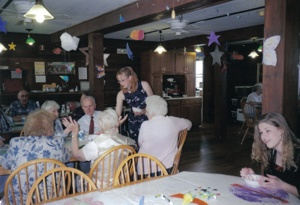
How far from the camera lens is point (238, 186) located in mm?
1836

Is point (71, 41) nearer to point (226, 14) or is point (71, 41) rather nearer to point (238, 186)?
point (226, 14)

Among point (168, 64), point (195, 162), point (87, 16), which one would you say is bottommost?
point (195, 162)

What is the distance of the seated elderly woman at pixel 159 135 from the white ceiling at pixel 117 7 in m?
1.44

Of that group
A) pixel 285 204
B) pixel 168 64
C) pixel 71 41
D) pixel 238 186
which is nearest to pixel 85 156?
pixel 238 186

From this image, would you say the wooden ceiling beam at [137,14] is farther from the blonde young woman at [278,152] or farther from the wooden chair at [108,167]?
the wooden chair at [108,167]

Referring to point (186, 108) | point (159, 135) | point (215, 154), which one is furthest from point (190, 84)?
point (159, 135)

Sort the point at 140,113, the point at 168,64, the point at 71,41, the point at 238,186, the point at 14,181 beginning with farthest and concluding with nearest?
1. the point at 168,64
2. the point at 71,41
3. the point at 140,113
4. the point at 14,181
5. the point at 238,186

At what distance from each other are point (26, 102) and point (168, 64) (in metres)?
4.24

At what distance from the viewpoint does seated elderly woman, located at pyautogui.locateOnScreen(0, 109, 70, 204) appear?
2.11m

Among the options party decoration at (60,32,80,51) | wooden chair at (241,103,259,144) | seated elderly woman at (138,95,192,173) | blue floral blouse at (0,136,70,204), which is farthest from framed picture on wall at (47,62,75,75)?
blue floral blouse at (0,136,70,204)

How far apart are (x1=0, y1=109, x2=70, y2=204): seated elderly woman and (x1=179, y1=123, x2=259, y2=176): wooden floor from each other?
2.78 meters

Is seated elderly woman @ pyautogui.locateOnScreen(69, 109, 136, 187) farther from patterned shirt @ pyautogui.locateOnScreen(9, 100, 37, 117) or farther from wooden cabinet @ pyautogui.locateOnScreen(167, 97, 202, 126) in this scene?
wooden cabinet @ pyautogui.locateOnScreen(167, 97, 202, 126)

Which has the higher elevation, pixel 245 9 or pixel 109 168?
pixel 245 9

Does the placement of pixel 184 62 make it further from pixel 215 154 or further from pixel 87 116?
pixel 87 116
